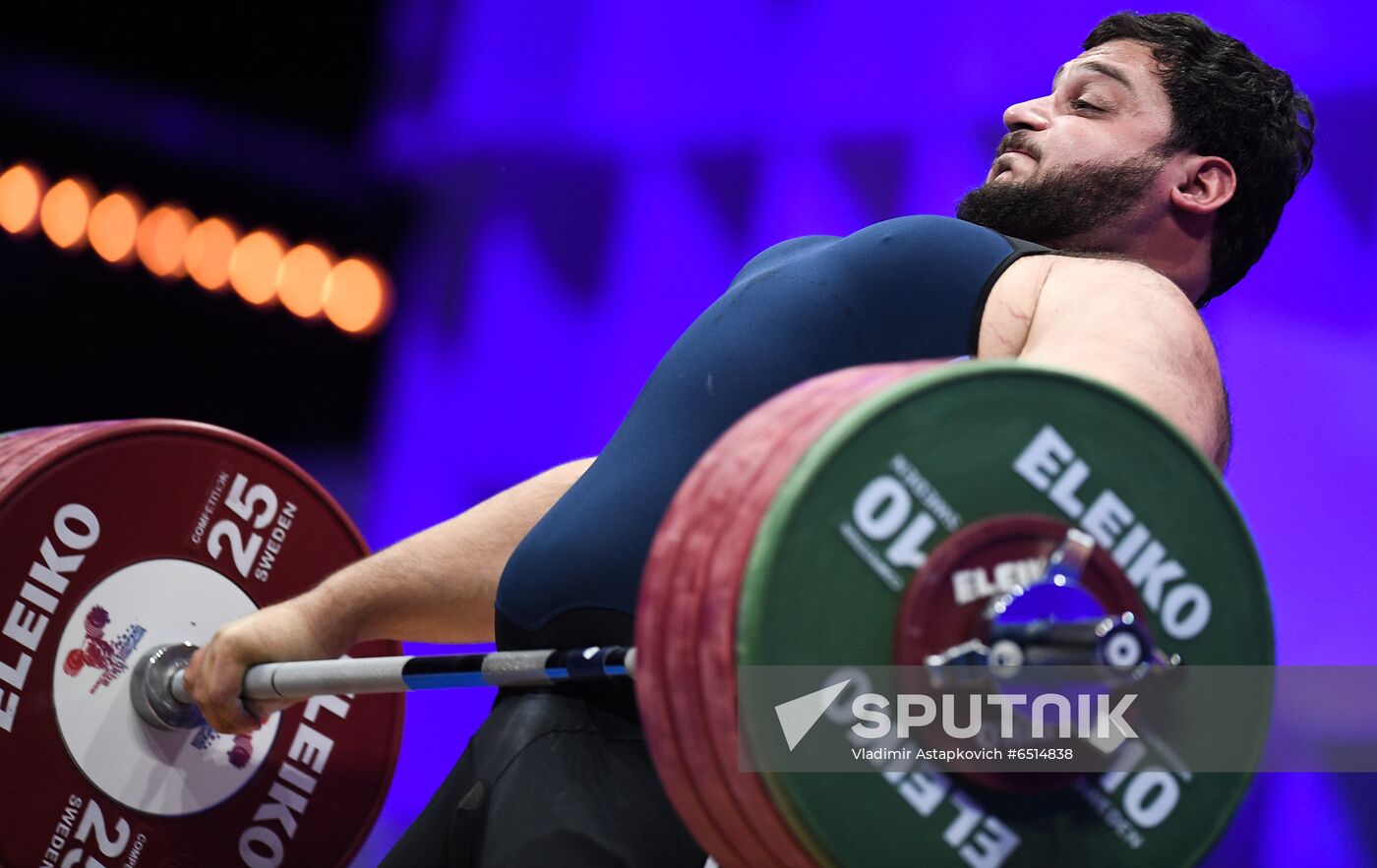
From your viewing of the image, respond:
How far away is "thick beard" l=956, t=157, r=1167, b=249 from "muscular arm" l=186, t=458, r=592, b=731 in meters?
0.62

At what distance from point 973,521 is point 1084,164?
923 mm

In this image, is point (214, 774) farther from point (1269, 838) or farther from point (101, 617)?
point (1269, 838)

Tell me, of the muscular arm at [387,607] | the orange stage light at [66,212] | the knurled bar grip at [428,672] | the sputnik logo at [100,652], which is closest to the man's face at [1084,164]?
the muscular arm at [387,607]

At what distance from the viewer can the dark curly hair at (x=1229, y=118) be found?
1.77 m

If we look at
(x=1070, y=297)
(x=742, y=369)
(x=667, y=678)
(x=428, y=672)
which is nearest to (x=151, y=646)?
(x=428, y=672)

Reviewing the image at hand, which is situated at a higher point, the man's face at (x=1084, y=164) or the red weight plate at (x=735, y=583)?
the man's face at (x=1084, y=164)

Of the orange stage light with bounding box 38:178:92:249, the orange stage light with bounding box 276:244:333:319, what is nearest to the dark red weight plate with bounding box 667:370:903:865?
the orange stage light with bounding box 38:178:92:249

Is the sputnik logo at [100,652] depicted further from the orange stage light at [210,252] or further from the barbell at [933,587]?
the orange stage light at [210,252]

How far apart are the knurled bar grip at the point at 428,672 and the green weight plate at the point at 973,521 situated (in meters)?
0.26

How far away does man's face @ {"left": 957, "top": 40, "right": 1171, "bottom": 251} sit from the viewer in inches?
66.6

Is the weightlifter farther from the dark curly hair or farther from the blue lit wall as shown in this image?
the blue lit wall

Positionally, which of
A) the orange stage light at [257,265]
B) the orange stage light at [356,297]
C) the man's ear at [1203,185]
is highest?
the orange stage light at [356,297]

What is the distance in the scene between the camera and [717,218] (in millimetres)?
3324

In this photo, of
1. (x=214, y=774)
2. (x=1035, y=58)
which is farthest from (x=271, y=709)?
(x=1035, y=58)
